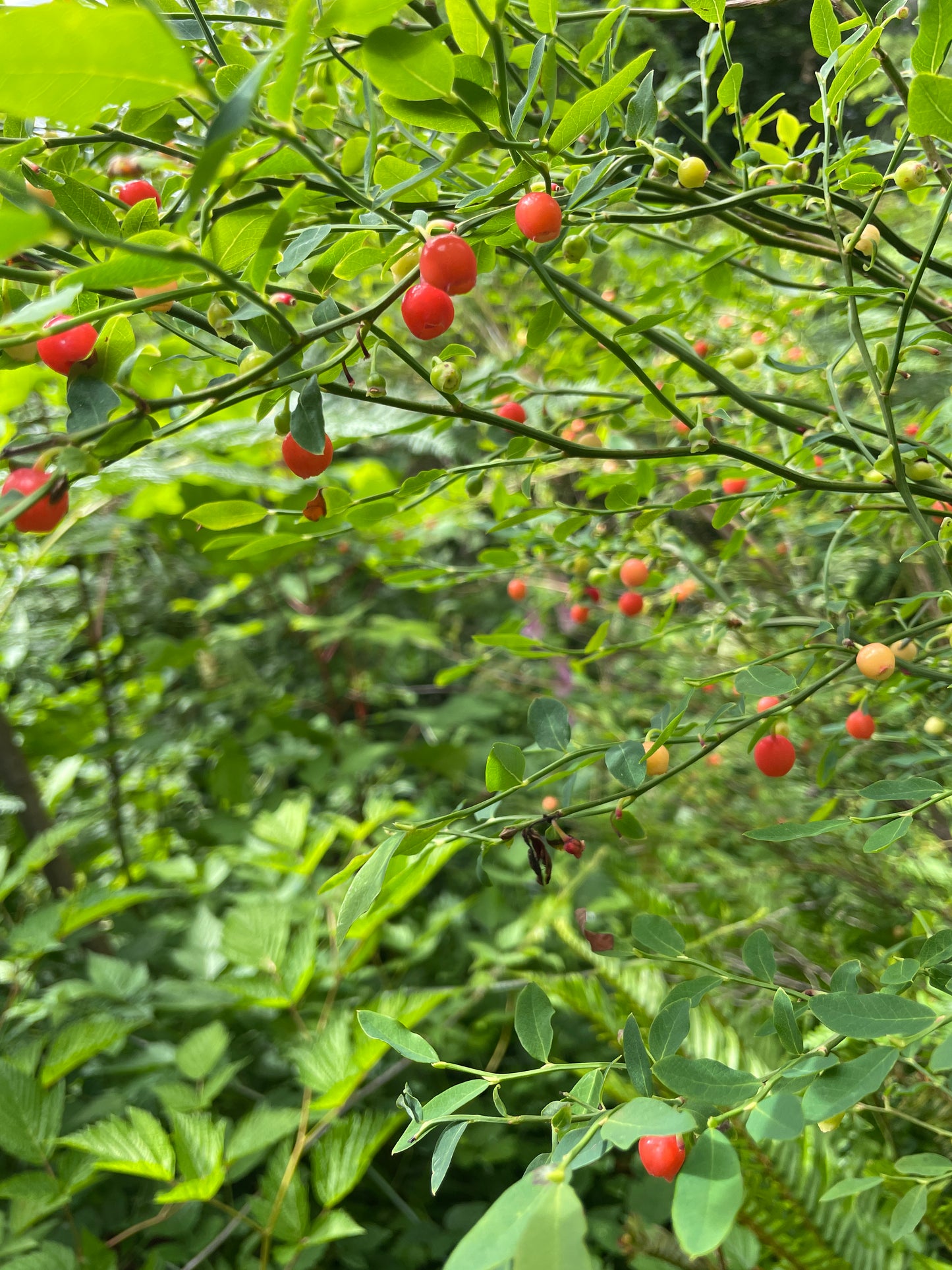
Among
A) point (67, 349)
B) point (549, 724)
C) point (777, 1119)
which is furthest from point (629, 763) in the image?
point (67, 349)

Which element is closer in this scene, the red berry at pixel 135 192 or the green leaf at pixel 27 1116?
the red berry at pixel 135 192

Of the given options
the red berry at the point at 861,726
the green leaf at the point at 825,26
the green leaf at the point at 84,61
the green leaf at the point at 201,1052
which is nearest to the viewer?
the green leaf at the point at 84,61

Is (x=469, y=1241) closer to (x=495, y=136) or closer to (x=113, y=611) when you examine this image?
(x=495, y=136)

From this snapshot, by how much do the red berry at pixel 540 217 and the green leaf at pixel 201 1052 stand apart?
741 mm

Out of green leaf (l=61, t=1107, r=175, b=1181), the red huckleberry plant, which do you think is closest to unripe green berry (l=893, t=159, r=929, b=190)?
the red huckleberry plant

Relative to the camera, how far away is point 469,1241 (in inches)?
7.7

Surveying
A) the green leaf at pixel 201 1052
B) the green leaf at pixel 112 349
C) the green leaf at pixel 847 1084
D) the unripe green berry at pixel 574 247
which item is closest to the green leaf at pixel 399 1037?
the green leaf at pixel 847 1084

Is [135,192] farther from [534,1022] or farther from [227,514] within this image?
A: [534,1022]

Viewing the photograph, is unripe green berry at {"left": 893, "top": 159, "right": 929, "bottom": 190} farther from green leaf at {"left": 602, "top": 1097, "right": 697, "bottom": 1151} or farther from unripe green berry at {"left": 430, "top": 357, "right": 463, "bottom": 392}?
green leaf at {"left": 602, "top": 1097, "right": 697, "bottom": 1151}

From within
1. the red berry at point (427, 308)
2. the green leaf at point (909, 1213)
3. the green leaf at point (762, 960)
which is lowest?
the green leaf at point (909, 1213)

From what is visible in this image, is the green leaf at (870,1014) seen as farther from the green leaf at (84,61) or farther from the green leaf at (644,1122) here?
the green leaf at (84,61)

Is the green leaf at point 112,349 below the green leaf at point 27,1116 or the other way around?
the other way around

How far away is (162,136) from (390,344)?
0.17 m

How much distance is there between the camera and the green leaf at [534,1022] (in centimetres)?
29
